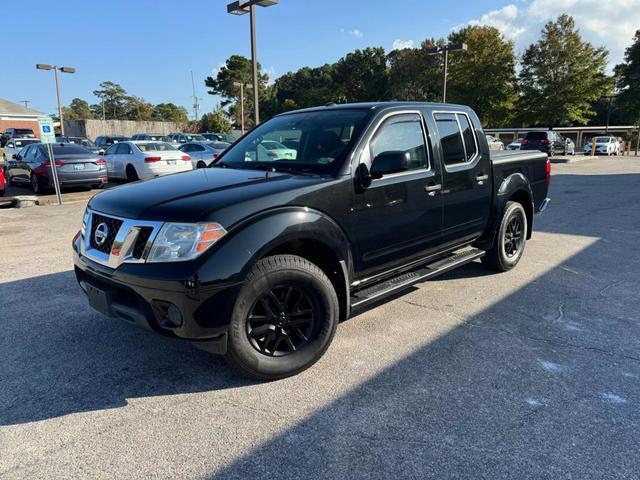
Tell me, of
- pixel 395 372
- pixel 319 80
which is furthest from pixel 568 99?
pixel 395 372

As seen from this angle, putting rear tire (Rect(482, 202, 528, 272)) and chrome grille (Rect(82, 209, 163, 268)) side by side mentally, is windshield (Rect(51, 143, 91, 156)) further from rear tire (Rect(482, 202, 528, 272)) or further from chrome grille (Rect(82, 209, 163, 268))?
rear tire (Rect(482, 202, 528, 272))

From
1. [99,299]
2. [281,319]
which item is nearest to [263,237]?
[281,319]

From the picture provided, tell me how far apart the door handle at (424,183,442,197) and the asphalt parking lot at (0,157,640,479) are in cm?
111

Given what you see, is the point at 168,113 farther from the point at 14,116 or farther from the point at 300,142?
the point at 300,142

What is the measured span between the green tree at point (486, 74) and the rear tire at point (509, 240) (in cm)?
3956

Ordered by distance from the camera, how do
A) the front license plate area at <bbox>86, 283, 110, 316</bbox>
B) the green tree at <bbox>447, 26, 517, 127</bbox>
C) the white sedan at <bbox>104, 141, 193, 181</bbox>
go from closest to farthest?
the front license plate area at <bbox>86, 283, 110, 316</bbox>, the white sedan at <bbox>104, 141, 193, 181</bbox>, the green tree at <bbox>447, 26, 517, 127</bbox>

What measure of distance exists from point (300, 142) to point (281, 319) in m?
1.62

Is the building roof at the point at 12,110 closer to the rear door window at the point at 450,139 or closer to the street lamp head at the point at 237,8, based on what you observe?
the street lamp head at the point at 237,8

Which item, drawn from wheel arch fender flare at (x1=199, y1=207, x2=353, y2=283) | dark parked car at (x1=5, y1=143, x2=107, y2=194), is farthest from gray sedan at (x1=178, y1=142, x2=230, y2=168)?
wheel arch fender flare at (x1=199, y1=207, x2=353, y2=283)

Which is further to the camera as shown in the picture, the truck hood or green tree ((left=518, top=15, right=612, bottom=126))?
green tree ((left=518, top=15, right=612, bottom=126))

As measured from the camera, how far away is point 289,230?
10.1 ft

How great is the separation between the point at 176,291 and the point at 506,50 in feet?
154

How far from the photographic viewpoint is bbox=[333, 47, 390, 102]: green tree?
57.6m

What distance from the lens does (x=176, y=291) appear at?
2713 millimetres
